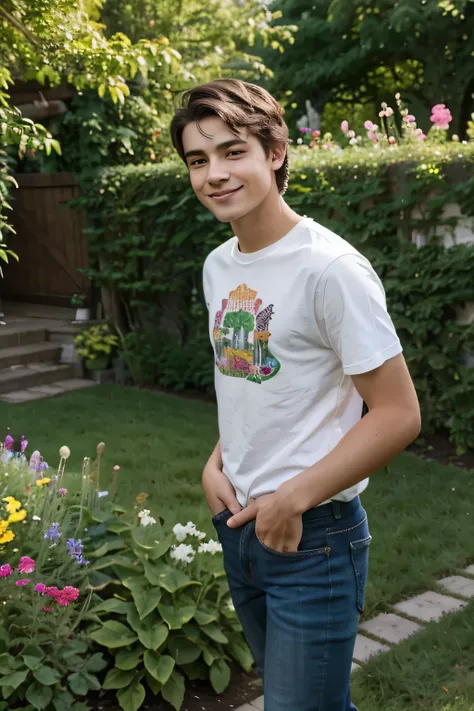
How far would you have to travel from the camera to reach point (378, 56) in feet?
67.4

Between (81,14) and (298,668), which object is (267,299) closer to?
(298,668)

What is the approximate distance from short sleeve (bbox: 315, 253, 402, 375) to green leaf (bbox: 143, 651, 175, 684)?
1.66 metres

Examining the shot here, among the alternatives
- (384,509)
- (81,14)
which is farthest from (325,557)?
(81,14)

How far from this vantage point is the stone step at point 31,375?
8039mm

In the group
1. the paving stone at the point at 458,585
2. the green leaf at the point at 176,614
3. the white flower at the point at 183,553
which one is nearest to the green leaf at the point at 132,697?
the green leaf at the point at 176,614

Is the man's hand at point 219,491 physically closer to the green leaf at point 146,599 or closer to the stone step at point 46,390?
the green leaf at point 146,599

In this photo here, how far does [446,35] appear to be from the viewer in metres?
18.5

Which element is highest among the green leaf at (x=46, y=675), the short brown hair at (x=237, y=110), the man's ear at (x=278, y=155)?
the short brown hair at (x=237, y=110)

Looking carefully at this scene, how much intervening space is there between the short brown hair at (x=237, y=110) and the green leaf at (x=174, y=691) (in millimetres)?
1959

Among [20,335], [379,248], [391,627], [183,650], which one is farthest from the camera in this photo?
[20,335]

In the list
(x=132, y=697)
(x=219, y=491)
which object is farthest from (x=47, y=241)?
(x=219, y=491)

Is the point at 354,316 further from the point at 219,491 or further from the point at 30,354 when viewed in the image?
the point at 30,354

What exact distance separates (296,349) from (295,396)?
97mm

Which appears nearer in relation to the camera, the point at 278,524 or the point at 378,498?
the point at 278,524
